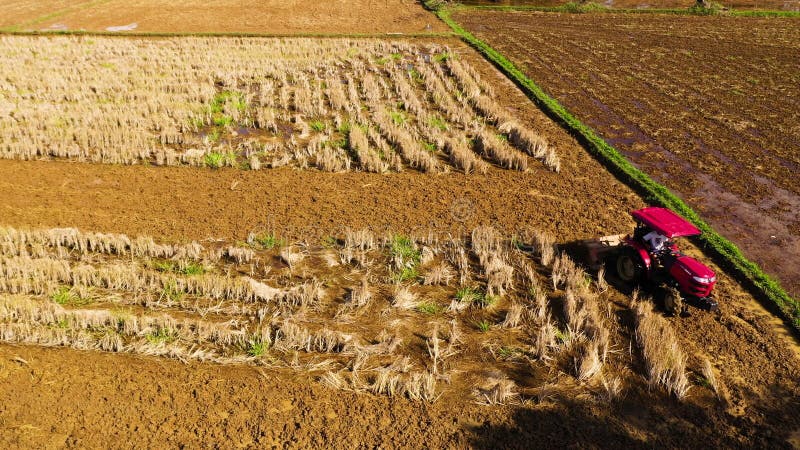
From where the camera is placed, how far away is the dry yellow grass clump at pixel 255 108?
16.6 metres

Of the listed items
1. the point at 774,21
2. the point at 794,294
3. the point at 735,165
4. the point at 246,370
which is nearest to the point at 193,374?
the point at 246,370

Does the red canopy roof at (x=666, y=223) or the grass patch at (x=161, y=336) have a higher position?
the red canopy roof at (x=666, y=223)

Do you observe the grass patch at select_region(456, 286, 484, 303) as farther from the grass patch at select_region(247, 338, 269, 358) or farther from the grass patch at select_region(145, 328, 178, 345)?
the grass patch at select_region(145, 328, 178, 345)

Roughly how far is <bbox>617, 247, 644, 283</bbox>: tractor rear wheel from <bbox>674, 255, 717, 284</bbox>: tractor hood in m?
0.73

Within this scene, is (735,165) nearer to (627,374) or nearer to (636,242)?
(636,242)

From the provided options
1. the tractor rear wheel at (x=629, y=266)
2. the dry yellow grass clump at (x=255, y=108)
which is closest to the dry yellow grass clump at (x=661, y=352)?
the tractor rear wheel at (x=629, y=266)

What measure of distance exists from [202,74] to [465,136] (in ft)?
42.5

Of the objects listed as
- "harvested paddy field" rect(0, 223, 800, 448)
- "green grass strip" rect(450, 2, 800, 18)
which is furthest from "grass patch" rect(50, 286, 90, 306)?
"green grass strip" rect(450, 2, 800, 18)

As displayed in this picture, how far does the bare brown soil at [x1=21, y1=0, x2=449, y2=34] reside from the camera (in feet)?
116

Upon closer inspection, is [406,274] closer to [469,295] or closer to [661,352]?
[469,295]

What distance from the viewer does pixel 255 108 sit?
2072 cm

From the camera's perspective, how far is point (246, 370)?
29.0 feet

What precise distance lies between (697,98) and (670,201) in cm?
1035

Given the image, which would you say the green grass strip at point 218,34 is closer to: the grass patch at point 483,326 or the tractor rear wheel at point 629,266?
the tractor rear wheel at point 629,266
